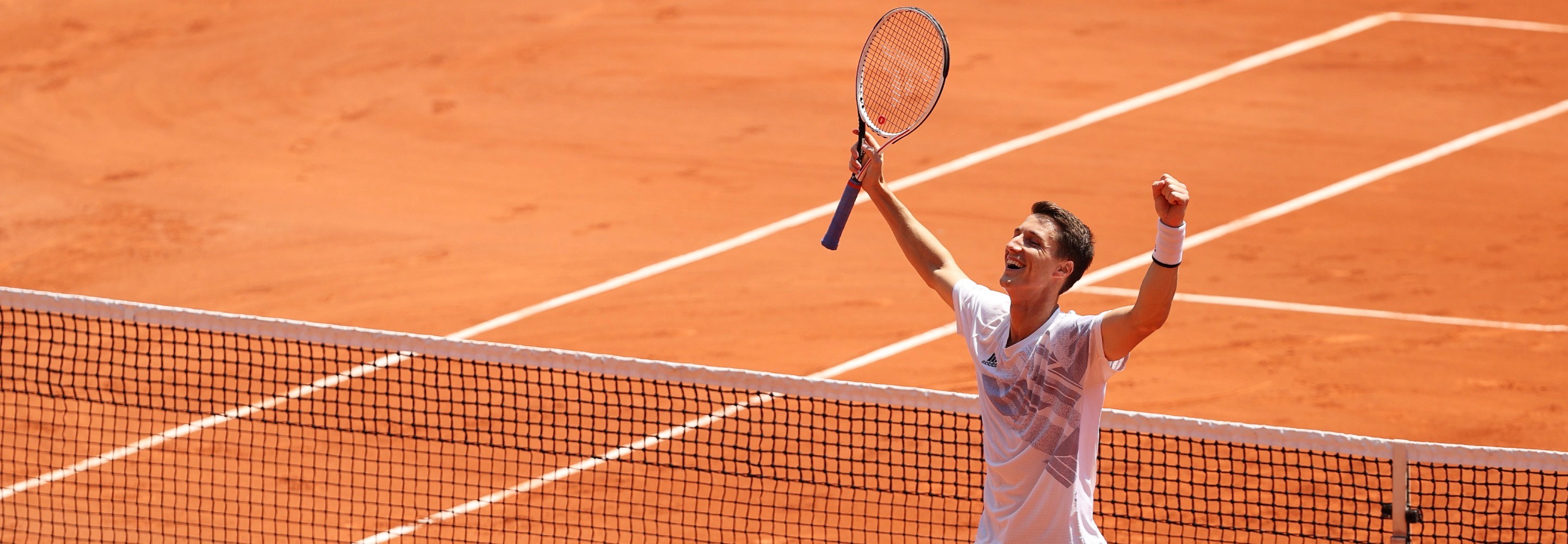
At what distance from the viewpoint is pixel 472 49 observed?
1597cm

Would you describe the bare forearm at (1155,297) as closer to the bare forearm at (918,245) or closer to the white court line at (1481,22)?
the bare forearm at (918,245)

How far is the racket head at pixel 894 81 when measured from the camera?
589 cm

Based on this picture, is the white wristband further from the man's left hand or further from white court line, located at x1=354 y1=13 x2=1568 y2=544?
white court line, located at x1=354 y1=13 x2=1568 y2=544

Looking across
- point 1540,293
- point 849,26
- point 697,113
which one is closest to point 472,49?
point 697,113

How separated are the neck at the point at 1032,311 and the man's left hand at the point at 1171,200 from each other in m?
0.52

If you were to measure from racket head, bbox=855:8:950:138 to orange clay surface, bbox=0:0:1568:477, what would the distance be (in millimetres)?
3522

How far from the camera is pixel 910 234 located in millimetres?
5031

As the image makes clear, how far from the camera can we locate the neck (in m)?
4.32

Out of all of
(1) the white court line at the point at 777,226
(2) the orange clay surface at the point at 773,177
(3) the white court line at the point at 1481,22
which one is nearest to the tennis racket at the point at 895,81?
(1) the white court line at the point at 777,226

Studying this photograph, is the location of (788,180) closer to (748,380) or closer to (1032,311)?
(748,380)

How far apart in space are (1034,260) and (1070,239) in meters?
0.13

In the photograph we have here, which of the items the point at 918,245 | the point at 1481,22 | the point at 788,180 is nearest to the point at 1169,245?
the point at 918,245

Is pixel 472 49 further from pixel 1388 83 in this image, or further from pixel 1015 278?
pixel 1015 278

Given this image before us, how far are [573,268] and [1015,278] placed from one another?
7.60 m
